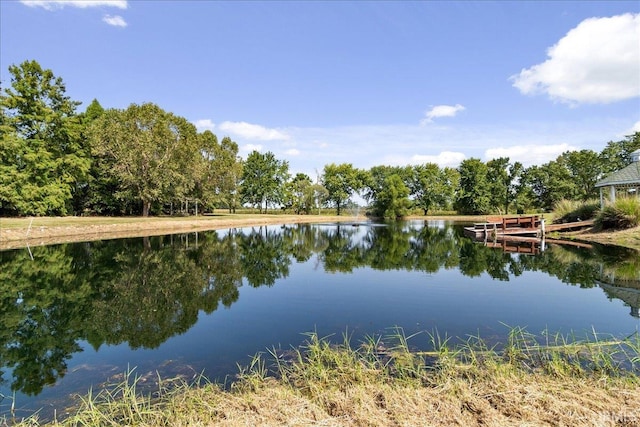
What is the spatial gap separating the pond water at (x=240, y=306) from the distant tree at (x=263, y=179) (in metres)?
56.9

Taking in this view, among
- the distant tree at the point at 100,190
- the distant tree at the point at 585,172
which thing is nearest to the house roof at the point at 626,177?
the distant tree at the point at 585,172

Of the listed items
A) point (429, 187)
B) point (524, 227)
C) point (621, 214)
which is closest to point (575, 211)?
point (524, 227)

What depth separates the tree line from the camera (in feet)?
122

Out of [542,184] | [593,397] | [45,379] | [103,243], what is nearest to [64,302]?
[45,379]

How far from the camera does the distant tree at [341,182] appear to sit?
79.9 metres

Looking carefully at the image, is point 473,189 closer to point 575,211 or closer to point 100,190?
point 575,211

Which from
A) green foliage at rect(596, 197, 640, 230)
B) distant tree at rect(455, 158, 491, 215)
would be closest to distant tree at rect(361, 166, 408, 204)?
distant tree at rect(455, 158, 491, 215)

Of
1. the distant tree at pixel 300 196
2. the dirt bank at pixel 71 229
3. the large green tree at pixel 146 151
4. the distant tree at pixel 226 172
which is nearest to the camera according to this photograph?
the dirt bank at pixel 71 229

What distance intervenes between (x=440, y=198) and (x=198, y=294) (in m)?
75.3

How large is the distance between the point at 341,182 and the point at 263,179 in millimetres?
17684

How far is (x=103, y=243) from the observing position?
2422 centimetres

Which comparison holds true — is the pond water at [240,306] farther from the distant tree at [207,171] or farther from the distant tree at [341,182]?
the distant tree at [341,182]

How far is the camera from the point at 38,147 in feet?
124

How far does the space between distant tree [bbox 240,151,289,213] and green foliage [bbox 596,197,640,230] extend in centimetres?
5932
